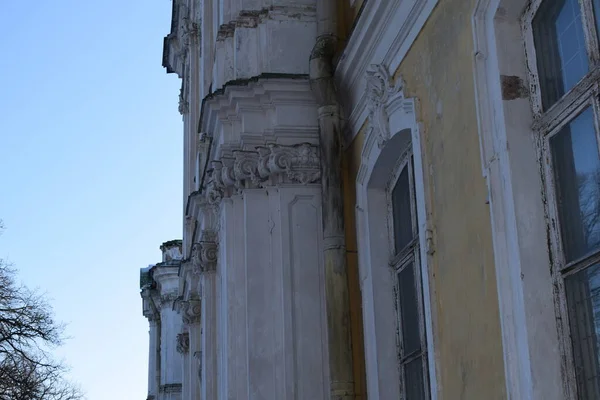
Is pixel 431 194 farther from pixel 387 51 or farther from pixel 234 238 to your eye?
pixel 234 238

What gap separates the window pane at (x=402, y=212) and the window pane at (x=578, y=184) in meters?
2.99

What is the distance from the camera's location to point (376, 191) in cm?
939

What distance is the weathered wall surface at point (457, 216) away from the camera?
627 centimetres

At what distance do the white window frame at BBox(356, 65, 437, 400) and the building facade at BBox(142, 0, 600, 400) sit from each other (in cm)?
2

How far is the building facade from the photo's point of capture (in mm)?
5695

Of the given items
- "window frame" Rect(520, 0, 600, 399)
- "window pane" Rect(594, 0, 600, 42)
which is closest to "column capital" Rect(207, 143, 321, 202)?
"window frame" Rect(520, 0, 600, 399)

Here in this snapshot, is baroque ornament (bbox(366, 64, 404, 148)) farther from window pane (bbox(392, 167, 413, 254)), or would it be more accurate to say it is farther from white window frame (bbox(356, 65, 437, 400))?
window pane (bbox(392, 167, 413, 254))

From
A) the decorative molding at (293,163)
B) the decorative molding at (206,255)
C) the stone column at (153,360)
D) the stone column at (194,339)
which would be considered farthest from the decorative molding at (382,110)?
the stone column at (153,360)

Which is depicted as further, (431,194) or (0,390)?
(0,390)

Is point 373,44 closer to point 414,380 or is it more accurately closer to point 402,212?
point 402,212

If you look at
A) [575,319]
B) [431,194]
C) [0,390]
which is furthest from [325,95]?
[0,390]

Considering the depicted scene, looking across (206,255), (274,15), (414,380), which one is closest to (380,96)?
(414,380)

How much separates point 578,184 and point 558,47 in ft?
A: 2.82

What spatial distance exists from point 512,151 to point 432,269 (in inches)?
58.0
